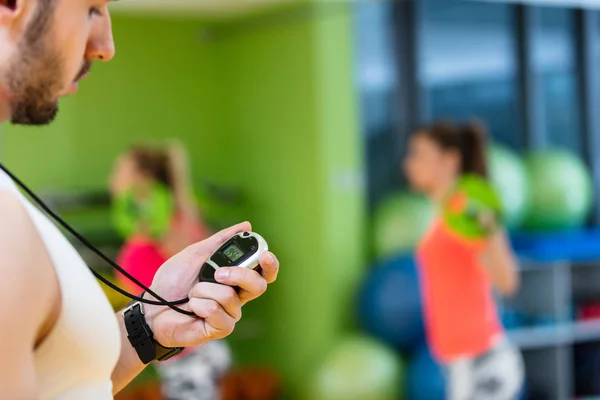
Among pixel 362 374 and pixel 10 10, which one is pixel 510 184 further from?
pixel 10 10

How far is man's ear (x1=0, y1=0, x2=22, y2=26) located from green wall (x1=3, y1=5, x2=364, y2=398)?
3.76 m

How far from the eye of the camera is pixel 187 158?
4.86 meters

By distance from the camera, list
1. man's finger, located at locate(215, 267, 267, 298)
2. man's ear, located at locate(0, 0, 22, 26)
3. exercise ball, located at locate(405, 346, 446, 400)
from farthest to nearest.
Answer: exercise ball, located at locate(405, 346, 446, 400) → man's finger, located at locate(215, 267, 267, 298) → man's ear, located at locate(0, 0, 22, 26)

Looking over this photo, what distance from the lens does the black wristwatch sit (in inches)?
35.4

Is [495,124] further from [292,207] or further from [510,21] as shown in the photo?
[292,207]

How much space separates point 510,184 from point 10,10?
3686 millimetres

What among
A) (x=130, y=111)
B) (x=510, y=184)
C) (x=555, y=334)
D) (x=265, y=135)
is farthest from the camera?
(x=265, y=135)

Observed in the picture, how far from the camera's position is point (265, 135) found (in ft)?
15.8

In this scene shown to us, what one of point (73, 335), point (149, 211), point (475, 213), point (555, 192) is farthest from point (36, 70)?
point (555, 192)

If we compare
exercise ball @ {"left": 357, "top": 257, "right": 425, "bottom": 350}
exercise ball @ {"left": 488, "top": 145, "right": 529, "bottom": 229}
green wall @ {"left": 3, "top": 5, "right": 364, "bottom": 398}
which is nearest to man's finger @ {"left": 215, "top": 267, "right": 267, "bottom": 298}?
exercise ball @ {"left": 357, "top": 257, "right": 425, "bottom": 350}

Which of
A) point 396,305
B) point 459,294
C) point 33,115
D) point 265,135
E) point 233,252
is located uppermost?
point 33,115

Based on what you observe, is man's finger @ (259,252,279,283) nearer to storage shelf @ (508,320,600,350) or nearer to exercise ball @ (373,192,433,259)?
exercise ball @ (373,192,433,259)

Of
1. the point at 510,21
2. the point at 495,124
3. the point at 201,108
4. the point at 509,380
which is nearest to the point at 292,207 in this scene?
the point at 201,108

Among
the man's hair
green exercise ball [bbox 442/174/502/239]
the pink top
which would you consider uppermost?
the man's hair
